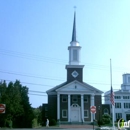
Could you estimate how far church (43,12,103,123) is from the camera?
6131 cm

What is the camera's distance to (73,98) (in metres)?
63.1

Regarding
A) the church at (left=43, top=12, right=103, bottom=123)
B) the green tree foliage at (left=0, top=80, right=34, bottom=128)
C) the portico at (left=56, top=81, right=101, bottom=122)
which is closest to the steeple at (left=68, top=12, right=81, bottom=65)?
the church at (left=43, top=12, right=103, bottom=123)

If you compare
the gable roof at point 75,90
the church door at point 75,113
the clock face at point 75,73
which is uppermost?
the clock face at point 75,73

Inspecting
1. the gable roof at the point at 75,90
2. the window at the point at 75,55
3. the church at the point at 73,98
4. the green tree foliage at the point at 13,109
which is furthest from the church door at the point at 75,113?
the green tree foliage at the point at 13,109

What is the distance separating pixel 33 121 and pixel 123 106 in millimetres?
42443

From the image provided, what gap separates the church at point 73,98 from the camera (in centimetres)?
6131

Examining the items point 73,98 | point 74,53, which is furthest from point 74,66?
point 73,98

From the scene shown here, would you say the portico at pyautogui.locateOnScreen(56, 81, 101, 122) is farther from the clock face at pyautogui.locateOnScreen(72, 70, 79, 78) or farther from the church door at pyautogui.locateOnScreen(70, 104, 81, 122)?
the clock face at pyautogui.locateOnScreen(72, 70, 79, 78)

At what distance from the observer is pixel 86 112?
6234 centimetres

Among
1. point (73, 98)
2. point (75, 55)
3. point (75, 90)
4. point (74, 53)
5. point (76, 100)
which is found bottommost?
point (76, 100)

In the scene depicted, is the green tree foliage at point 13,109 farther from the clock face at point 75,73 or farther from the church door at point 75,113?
the clock face at point 75,73

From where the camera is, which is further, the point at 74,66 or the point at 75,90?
the point at 74,66

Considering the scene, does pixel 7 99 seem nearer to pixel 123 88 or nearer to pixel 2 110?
pixel 2 110

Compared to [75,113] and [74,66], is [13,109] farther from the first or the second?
[74,66]
